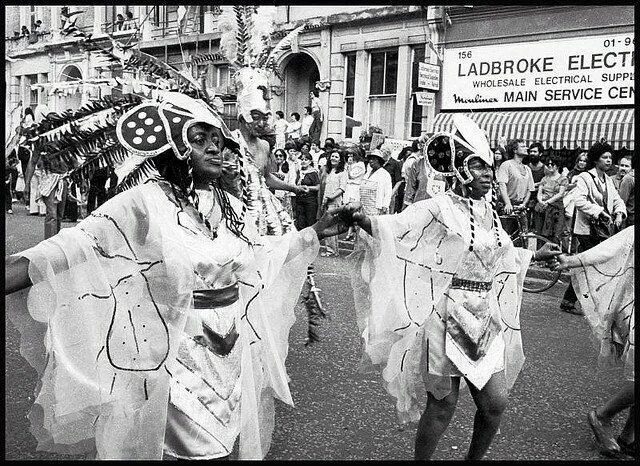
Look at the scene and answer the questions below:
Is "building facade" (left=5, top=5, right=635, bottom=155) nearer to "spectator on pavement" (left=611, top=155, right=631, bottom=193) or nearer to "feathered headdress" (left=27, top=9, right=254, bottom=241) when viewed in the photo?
"spectator on pavement" (left=611, top=155, right=631, bottom=193)

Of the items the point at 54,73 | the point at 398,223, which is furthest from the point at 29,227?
the point at 54,73

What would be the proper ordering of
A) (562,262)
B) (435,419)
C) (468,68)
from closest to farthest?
1. (435,419)
2. (562,262)
3. (468,68)

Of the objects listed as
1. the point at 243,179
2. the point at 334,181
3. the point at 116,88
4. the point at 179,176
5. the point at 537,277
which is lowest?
the point at 537,277

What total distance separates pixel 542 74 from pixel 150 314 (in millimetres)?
15283

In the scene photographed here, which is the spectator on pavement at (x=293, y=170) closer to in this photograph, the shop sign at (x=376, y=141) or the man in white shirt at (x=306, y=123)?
the shop sign at (x=376, y=141)

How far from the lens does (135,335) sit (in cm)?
274

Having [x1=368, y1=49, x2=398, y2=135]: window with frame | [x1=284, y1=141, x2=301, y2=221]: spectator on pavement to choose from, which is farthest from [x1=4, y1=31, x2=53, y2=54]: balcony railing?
[x1=284, y1=141, x2=301, y2=221]: spectator on pavement

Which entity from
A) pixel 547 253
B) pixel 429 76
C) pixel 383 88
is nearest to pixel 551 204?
pixel 429 76

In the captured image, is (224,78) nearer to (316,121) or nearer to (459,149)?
(459,149)

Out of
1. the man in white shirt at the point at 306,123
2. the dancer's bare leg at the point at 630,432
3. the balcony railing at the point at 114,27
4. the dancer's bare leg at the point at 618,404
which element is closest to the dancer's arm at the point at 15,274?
the balcony railing at the point at 114,27

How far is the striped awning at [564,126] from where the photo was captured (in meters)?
15.0

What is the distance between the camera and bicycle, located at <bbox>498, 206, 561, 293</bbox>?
9.47m

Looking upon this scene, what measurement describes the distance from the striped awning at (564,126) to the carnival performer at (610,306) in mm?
11712

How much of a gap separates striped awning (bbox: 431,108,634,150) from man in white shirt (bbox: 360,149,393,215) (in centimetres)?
506
